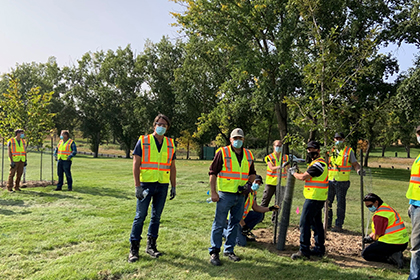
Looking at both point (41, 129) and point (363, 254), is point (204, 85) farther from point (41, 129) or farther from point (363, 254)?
point (363, 254)

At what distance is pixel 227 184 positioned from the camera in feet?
16.8

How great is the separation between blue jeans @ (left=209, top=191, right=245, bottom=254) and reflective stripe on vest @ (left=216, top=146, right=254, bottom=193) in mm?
142

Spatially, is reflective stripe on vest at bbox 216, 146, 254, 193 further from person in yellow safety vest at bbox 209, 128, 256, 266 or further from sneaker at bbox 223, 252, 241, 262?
sneaker at bbox 223, 252, 241, 262

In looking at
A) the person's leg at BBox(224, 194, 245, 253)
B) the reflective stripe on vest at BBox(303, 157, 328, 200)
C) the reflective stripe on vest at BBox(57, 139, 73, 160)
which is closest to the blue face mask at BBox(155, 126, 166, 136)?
the person's leg at BBox(224, 194, 245, 253)

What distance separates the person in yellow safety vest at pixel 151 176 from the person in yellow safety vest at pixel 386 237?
11.9 feet

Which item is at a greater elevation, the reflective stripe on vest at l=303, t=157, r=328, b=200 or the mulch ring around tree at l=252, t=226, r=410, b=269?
the reflective stripe on vest at l=303, t=157, r=328, b=200

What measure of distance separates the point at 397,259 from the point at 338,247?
1.17m

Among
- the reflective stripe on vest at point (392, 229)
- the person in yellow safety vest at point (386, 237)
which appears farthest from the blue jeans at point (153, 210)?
the reflective stripe on vest at point (392, 229)

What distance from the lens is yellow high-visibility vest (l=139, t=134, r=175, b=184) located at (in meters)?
5.18

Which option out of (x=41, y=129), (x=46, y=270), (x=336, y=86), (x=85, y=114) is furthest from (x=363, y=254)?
(x=85, y=114)

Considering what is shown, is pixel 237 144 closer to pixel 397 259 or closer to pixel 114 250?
pixel 114 250

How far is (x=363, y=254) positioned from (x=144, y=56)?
4642cm

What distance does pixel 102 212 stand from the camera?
8.39 meters

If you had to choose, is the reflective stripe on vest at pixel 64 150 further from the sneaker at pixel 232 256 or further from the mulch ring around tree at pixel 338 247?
the sneaker at pixel 232 256
